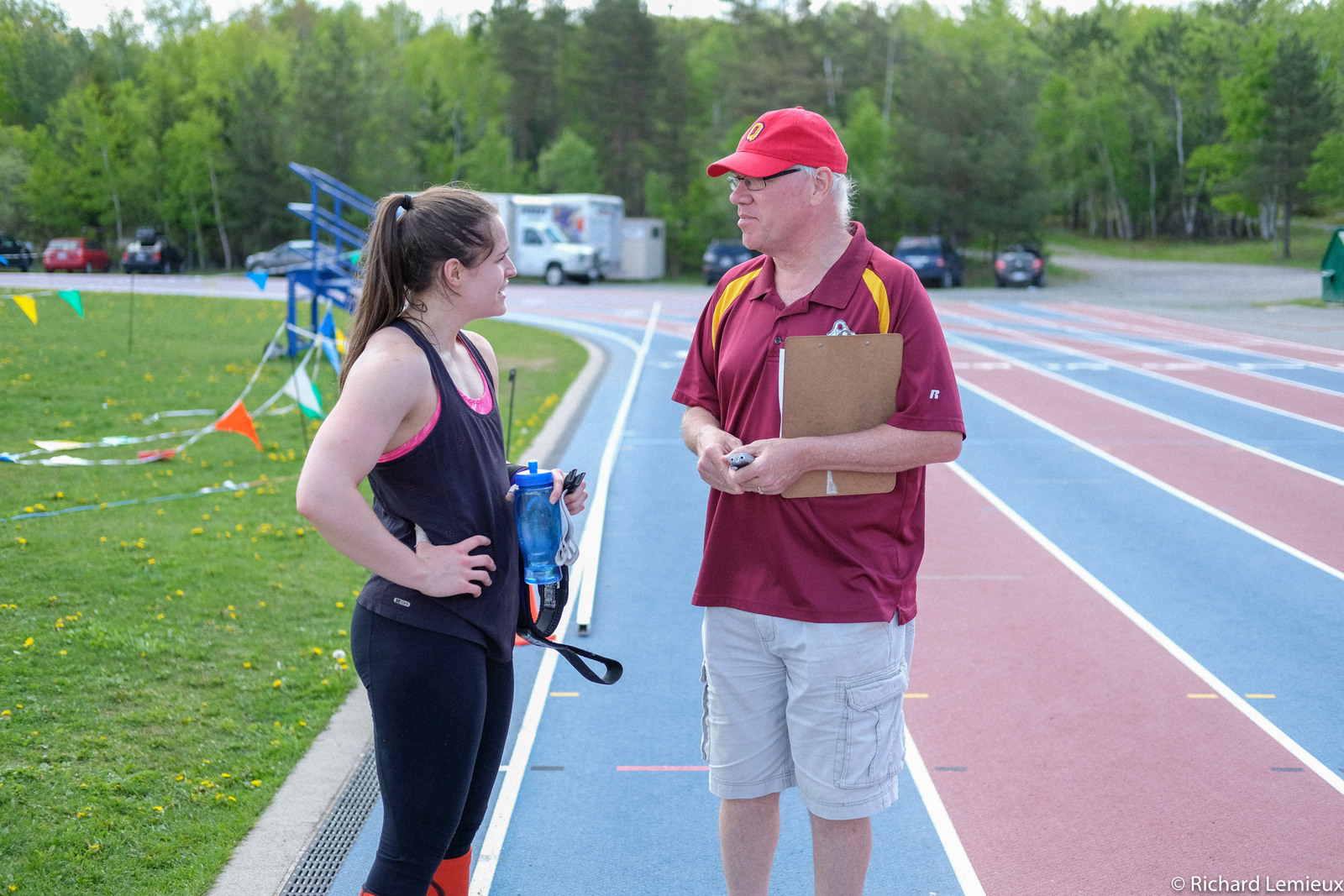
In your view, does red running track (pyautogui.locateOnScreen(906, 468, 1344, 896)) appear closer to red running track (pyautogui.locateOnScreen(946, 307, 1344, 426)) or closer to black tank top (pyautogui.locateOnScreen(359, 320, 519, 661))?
black tank top (pyautogui.locateOnScreen(359, 320, 519, 661))

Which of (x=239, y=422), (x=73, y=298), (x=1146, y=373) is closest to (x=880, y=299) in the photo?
(x=239, y=422)

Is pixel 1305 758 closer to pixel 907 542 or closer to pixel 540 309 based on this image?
pixel 907 542

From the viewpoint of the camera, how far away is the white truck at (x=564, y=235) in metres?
37.1

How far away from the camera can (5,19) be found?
1378 centimetres

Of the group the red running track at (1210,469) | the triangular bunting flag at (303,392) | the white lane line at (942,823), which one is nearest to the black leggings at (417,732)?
the white lane line at (942,823)

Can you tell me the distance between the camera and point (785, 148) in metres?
2.43

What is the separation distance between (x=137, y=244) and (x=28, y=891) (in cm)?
4293

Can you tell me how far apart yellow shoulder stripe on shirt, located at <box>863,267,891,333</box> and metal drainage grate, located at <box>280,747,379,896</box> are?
220 centimetres

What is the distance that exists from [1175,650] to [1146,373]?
1067 cm

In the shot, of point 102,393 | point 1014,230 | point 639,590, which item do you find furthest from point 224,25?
point 639,590

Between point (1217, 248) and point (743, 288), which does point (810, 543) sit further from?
point (1217, 248)

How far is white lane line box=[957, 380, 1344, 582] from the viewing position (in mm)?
6438

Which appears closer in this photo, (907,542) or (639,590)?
(907,542)

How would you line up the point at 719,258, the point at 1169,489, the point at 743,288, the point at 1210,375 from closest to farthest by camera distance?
the point at 743,288, the point at 1169,489, the point at 1210,375, the point at 719,258
